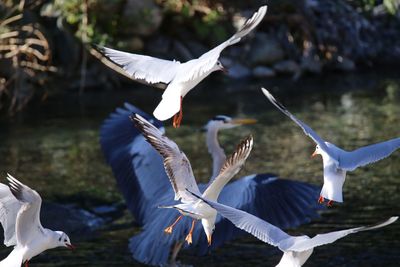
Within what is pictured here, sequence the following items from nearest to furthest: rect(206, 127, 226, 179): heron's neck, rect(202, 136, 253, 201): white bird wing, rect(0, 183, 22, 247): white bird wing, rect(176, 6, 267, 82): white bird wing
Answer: rect(176, 6, 267, 82): white bird wing → rect(202, 136, 253, 201): white bird wing → rect(0, 183, 22, 247): white bird wing → rect(206, 127, 226, 179): heron's neck

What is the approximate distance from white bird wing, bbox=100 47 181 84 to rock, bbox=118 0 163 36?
12.0 metres

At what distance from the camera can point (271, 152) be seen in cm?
1301

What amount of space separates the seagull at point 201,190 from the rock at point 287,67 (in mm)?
10806

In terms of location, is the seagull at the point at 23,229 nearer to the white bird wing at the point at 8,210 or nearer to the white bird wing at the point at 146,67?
the white bird wing at the point at 8,210

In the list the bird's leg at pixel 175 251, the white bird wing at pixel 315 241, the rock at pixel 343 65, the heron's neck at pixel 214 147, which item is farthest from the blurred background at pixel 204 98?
the white bird wing at pixel 315 241

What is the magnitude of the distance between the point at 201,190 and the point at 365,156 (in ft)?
6.22

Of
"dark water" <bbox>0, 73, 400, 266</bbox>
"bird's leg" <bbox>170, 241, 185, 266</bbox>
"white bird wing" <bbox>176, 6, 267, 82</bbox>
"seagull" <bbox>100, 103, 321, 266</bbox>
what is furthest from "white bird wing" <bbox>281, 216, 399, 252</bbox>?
"bird's leg" <bbox>170, 241, 185, 266</bbox>

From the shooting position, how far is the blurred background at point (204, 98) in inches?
380

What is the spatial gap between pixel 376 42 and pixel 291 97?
4476mm

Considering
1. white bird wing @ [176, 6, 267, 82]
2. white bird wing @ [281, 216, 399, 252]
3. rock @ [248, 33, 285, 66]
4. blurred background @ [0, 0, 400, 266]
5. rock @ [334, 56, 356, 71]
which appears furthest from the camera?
rock @ [334, 56, 356, 71]

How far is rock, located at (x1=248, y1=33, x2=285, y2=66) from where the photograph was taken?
20.1m

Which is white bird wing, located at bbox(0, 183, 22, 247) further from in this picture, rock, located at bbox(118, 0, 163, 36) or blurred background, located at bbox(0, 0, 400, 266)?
rock, located at bbox(118, 0, 163, 36)

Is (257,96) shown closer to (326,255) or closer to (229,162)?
(326,255)

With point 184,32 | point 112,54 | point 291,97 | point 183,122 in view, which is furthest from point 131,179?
point 184,32
